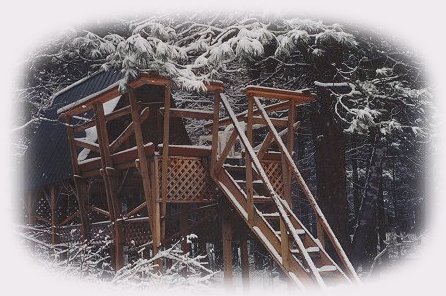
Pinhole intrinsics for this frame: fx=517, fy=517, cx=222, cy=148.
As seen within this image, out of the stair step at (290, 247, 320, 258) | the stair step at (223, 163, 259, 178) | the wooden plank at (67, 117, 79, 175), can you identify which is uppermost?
the wooden plank at (67, 117, 79, 175)

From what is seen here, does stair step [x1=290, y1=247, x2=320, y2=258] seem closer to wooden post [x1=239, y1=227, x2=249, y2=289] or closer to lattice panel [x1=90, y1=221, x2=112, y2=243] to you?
wooden post [x1=239, y1=227, x2=249, y2=289]

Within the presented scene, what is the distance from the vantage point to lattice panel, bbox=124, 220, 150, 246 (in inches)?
362

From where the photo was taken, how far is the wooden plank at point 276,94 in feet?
27.9

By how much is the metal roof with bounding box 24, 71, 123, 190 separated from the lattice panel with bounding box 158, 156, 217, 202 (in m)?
4.65

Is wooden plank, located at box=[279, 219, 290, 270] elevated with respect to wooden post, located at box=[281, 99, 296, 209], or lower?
lower

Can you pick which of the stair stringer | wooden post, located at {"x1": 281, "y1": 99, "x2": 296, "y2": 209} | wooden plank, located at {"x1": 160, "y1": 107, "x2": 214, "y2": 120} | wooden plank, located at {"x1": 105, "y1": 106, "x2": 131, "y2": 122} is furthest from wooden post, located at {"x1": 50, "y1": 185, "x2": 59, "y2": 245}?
wooden post, located at {"x1": 281, "y1": 99, "x2": 296, "y2": 209}

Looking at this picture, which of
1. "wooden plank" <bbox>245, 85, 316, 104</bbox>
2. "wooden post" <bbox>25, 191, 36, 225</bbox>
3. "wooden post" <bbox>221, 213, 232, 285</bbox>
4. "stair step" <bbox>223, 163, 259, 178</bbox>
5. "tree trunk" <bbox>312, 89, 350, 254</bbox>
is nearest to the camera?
"wooden plank" <bbox>245, 85, 316, 104</bbox>

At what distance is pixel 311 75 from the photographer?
1248 centimetres

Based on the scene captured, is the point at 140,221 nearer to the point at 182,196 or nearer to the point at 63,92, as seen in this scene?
the point at 182,196

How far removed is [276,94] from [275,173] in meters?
1.72

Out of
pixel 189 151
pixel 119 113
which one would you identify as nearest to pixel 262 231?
pixel 189 151

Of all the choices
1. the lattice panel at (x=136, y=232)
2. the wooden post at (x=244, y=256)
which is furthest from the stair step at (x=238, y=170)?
the lattice panel at (x=136, y=232)

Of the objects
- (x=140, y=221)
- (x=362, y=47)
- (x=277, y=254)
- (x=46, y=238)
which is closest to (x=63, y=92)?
(x=46, y=238)

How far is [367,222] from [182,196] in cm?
511
